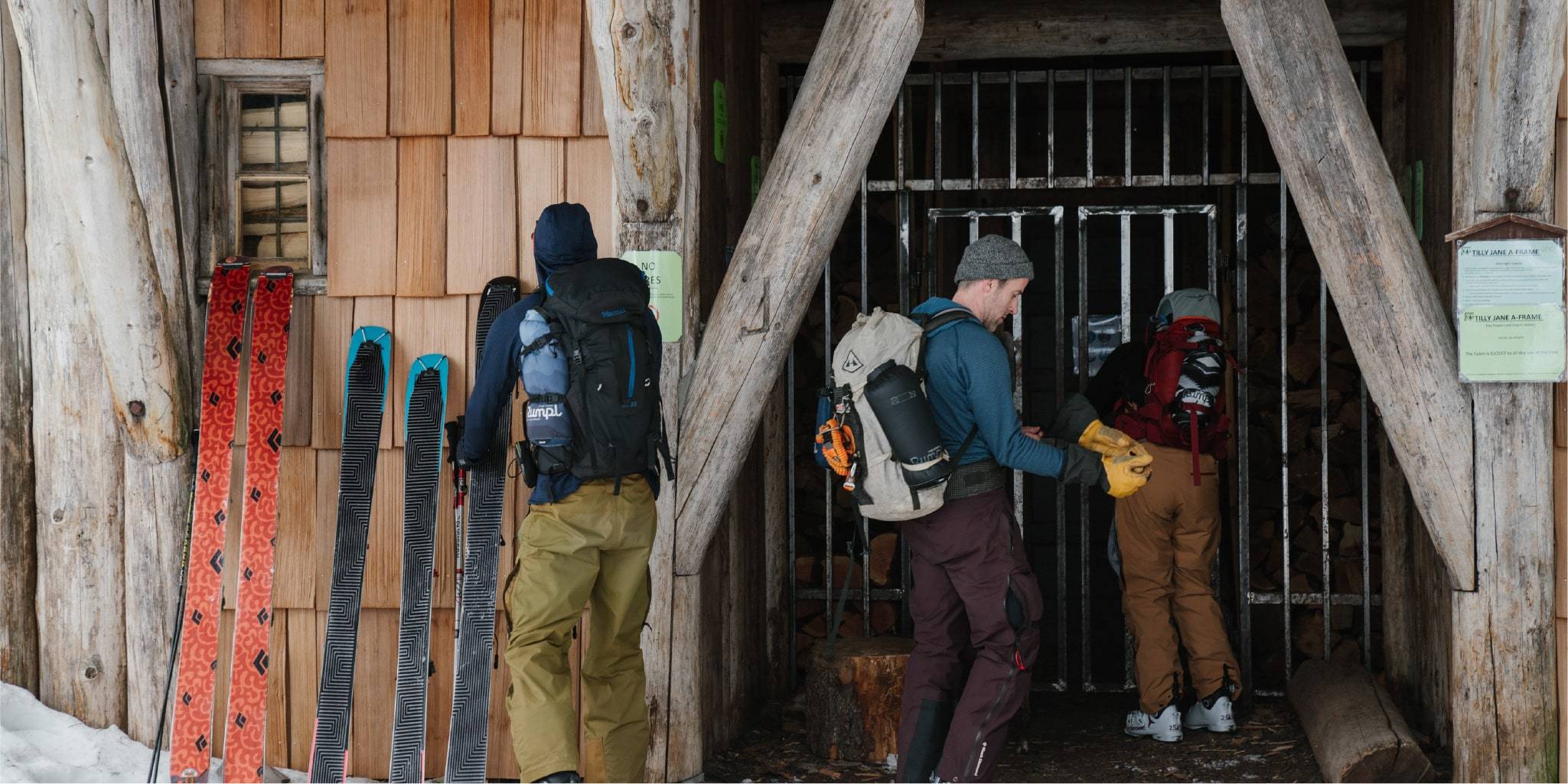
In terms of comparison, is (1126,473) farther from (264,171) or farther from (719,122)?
(264,171)

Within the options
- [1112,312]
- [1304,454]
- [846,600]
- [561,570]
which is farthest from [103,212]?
[1112,312]

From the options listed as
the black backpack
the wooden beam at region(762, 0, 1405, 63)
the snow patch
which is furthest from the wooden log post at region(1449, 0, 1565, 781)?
the snow patch

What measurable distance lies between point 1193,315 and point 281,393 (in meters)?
3.07

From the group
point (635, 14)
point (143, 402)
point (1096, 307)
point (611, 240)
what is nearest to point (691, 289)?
point (611, 240)

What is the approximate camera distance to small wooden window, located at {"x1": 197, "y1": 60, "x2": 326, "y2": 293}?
13.9ft

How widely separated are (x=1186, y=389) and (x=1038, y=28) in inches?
62.7

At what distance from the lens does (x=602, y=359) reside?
3.36 meters

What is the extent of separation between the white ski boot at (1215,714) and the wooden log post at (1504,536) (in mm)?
1194

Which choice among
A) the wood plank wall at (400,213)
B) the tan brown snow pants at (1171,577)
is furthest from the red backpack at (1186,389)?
the wood plank wall at (400,213)

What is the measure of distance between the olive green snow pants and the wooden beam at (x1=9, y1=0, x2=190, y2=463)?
1273 millimetres

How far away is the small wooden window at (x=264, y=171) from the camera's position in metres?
4.24

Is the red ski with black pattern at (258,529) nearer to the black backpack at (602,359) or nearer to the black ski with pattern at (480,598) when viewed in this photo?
the black ski with pattern at (480,598)

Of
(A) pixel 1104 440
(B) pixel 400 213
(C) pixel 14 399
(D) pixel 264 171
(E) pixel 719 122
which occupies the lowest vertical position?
(A) pixel 1104 440

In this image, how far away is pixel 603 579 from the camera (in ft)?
11.7
